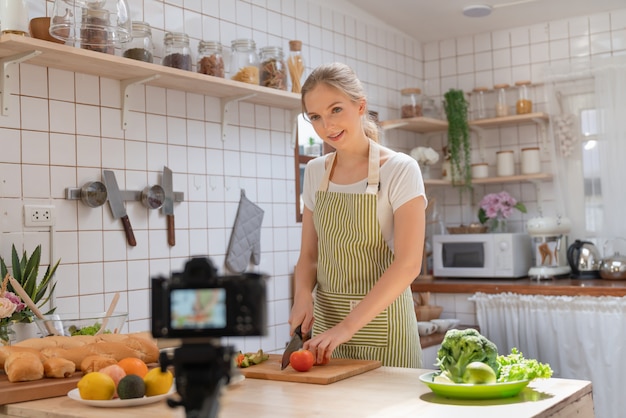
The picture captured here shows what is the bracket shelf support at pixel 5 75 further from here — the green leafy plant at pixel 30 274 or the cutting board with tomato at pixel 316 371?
the cutting board with tomato at pixel 316 371

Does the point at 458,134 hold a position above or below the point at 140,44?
below

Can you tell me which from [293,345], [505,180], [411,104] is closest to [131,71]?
[293,345]

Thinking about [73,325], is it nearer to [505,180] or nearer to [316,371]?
[316,371]

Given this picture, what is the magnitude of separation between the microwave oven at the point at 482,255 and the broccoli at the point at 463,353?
2658 mm

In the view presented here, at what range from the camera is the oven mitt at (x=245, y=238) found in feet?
11.0

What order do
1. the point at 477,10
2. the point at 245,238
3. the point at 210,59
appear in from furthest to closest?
the point at 477,10, the point at 245,238, the point at 210,59

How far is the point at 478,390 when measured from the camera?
1.49 meters

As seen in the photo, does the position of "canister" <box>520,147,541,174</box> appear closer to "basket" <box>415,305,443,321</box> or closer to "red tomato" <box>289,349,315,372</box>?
"basket" <box>415,305,443,321</box>

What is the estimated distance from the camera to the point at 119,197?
2.82 m

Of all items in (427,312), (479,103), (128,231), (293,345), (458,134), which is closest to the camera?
(293,345)

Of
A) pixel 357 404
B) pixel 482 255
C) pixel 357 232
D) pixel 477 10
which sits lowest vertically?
pixel 357 404

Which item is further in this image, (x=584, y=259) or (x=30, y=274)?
(x=584, y=259)

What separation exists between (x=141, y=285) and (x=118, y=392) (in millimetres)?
1434

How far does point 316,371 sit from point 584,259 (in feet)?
8.77
